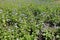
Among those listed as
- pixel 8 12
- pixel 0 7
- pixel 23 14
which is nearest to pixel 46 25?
pixel 23 14

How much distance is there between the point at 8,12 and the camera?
5391mm

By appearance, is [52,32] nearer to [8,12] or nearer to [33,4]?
[8,12]

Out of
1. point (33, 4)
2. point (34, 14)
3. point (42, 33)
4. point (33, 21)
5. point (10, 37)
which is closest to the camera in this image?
point (10, 37)

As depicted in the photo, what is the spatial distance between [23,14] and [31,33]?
796mm

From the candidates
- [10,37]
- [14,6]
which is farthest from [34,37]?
[14,6]

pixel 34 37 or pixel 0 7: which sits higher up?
pixel 0 7

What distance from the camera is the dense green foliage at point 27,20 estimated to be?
14.8ft

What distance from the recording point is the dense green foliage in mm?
4517

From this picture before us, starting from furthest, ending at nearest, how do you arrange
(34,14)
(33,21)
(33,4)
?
(33,4) → (34,14) → (33,21)

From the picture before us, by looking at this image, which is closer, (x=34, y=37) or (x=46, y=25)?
(x=34, y=37)

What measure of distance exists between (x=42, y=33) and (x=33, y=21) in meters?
0.55

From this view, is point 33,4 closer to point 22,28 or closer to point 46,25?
point 46,25

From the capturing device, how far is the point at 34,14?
227 inches

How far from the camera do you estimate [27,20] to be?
5.11 m
